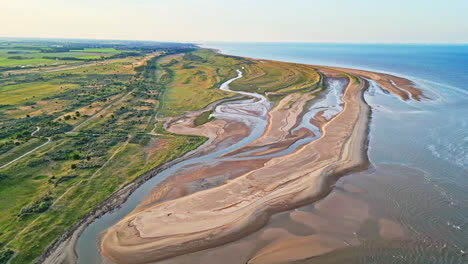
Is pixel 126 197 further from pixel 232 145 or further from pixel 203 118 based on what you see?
pixel 203 118

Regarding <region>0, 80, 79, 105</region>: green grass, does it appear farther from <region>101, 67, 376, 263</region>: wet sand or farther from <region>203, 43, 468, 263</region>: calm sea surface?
<region>203, 43, 468, 263</region>: calm sea surface

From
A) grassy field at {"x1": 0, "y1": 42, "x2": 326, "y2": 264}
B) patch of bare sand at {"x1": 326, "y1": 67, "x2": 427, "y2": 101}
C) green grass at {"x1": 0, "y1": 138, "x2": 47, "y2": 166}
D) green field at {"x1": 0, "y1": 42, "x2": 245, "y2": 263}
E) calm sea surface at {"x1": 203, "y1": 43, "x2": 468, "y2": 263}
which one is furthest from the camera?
patch of bare sand at {"x1": 326, "y1": 67, "x2": 427, "y2": 101}

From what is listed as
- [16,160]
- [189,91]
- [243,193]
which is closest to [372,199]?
[243,193]

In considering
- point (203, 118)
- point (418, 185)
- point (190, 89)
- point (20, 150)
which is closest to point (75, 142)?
point (20, 150)

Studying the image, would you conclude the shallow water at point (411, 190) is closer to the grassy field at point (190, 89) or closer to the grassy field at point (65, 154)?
the grassy field at point (65, 154)

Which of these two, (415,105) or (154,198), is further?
(415,105)

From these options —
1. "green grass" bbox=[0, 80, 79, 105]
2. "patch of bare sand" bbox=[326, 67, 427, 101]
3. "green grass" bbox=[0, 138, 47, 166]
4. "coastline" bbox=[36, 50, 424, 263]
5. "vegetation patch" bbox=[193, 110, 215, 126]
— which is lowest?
"coastline" bbox=[36, 50, 424, 263]

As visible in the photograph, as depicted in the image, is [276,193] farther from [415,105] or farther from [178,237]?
[415,105]

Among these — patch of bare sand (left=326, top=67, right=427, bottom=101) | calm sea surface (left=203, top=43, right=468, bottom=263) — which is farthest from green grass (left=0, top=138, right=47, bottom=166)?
patch of bare sand (left=326, top=67, right=427, bottom=101)

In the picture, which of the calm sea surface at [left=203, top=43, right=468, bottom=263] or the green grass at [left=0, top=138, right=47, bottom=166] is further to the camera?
the green grass at [left=0, top=138, right=47, bottom=166]
